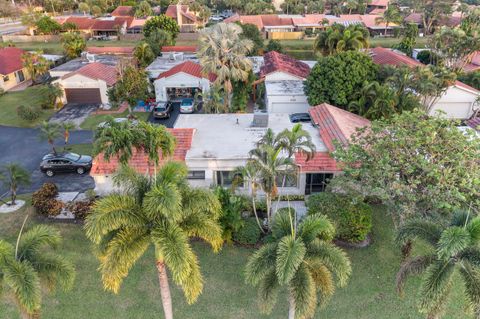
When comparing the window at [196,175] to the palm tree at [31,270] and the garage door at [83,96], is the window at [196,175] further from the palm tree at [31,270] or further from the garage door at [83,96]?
the garage door at [83,96]

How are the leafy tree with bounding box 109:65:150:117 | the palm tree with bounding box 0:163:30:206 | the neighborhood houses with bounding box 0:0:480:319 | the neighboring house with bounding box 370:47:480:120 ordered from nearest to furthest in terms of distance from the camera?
the neighborhood houses with bounding box 0:0:480:319 < the palm tree with bounding box 0:163:30:206 < the leafy tree with bounding box 109:65:150:117 < the neighboring house with bounding box 370:47:480:120

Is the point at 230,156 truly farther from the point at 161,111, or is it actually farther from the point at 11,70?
the point at 11,70

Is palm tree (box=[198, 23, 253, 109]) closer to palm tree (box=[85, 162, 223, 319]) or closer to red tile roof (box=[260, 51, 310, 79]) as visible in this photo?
red tile roof (box=[260, 51, 310, 79])

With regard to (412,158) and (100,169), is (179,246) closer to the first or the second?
(412,158)

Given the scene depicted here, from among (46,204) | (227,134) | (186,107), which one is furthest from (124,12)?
(46,204)

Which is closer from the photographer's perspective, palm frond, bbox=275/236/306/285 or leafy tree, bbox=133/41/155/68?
palm frond, bbox=275/236/306/285

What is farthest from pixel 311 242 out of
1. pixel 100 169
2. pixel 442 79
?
pixel 442 79

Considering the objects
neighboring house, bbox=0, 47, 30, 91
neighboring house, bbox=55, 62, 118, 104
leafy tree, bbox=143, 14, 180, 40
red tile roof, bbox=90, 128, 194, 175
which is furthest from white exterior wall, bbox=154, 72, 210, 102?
leafy tree, bbox=143, 14, 180, 40
